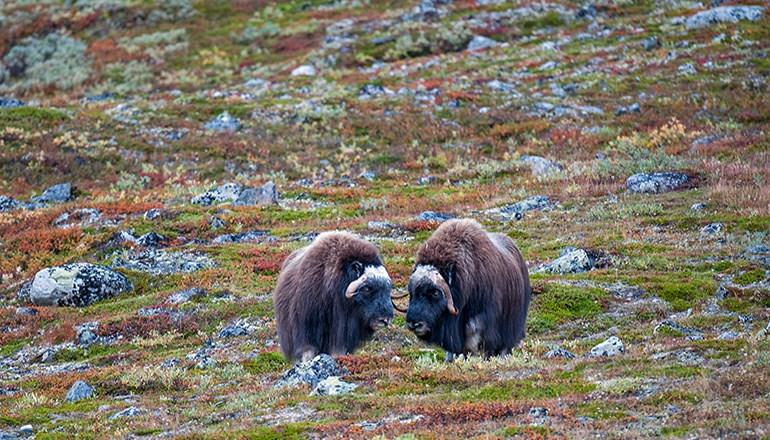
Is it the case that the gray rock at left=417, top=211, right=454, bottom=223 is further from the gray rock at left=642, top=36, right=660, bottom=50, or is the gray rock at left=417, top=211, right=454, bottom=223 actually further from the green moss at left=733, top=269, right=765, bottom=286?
the gray rock at left=642, top=36, right=660, bottom=50

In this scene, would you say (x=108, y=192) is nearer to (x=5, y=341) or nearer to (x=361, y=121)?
(x=361, y=121)

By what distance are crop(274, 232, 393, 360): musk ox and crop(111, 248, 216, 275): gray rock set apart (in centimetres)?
882

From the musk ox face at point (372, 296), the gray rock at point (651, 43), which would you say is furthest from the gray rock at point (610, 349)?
the gray rock at point (651, 43)

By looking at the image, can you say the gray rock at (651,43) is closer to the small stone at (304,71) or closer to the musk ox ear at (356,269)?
the small stone at (304,71)

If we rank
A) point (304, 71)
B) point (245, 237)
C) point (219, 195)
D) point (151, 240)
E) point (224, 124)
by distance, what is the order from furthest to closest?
1. point (304, 71)
2. point (224, 124)
3. point (219, 195)
4. point (245, 237)
5. point (151, 240)

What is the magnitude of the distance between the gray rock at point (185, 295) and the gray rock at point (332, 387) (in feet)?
29.8

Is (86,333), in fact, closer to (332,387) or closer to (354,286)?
(354,286)

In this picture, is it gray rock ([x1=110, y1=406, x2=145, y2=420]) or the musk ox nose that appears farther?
the musk ox nose

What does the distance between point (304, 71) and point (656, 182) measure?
2683 cm

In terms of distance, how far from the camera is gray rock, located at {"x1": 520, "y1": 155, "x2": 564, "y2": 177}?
33.2 m

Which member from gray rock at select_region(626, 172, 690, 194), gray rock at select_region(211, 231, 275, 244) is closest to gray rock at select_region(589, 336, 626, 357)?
gray rock at select_region(211, 231, 275, 244)

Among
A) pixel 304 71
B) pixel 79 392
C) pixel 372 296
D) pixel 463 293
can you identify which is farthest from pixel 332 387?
Answer: pixel 304 71

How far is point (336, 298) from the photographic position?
14734 millimetres

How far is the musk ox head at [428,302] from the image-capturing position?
1391cm
